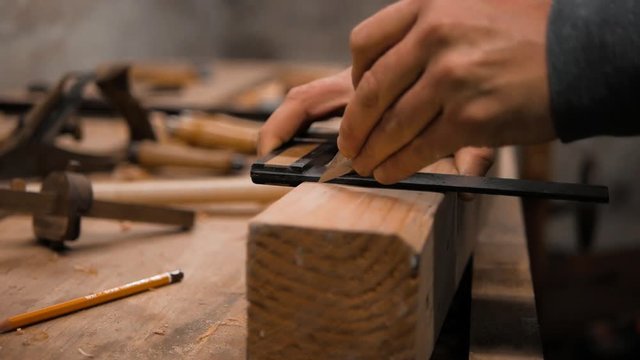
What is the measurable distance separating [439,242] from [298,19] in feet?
13.3

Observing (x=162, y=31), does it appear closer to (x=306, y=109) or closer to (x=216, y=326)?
(x=306, y=109)

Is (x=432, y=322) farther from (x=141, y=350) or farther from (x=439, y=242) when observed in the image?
(x=141, y=350)

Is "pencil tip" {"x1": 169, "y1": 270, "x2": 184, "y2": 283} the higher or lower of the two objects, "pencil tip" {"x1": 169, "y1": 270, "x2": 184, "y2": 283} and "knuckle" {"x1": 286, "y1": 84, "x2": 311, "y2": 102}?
the lower

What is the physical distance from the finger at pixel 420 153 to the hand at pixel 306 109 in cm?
22

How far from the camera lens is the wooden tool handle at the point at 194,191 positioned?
5.11ft

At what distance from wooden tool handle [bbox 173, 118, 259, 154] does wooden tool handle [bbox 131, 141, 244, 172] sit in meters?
0.07

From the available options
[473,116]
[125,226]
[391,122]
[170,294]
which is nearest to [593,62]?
[473,116]

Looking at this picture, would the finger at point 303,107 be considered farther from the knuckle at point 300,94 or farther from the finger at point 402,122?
the finger at point 402,122

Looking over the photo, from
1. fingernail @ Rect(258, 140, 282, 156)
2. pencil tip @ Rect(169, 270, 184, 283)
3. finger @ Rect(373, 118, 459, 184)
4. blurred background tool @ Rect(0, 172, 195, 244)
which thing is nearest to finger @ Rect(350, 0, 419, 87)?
finger @ Rect(373, 118, 459, 184)

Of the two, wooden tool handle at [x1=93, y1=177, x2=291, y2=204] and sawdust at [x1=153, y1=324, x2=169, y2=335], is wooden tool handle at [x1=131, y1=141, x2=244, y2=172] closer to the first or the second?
wooden tool handle at [x1=93, y1=177, x2=291, y2=204]

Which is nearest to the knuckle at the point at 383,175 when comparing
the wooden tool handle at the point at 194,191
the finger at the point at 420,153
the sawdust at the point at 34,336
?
the finger at the point at 420,153

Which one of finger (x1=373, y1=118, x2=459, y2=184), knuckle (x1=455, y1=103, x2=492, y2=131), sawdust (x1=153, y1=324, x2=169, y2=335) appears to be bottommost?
sawdust (x1=153, y1=324, x2=169, y2=335)

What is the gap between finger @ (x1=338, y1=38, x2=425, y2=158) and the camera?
86cm

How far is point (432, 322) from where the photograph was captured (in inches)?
36.3
